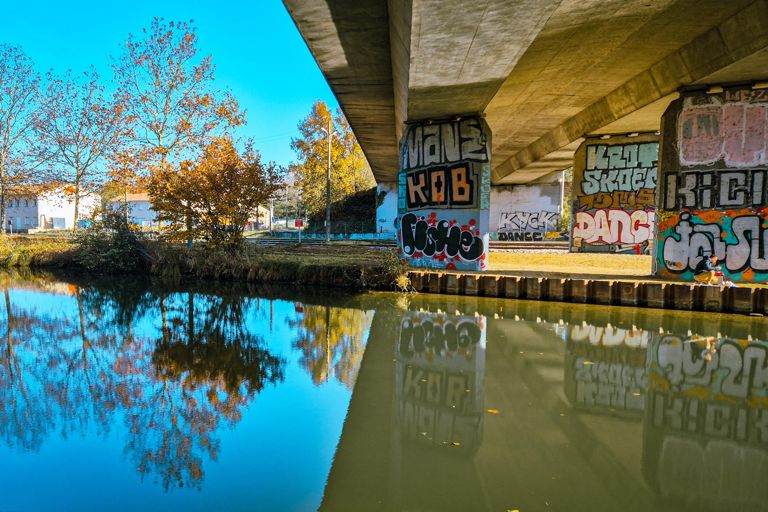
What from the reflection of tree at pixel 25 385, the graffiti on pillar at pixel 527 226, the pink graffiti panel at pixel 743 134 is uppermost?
the pink graffiti panel at pixel 743 134

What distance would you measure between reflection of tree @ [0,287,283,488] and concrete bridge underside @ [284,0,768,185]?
6.31 m

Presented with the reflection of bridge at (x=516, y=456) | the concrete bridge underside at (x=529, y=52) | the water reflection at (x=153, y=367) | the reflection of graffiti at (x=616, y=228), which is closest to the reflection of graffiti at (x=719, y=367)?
the reflection of bridge at (x=516, y=456)

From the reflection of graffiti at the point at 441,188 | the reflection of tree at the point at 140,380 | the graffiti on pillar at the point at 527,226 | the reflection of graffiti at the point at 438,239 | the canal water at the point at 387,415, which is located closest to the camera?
the canal water at the point at 387,415

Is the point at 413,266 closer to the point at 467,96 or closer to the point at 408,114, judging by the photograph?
the point at 408,114

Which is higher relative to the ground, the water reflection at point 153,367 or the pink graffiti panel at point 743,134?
the pink graffiti panel at point 743,134

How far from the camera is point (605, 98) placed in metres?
15.7

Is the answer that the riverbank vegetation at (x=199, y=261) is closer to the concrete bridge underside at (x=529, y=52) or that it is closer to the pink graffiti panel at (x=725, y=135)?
the concrete bridge underside at (x=529, y=52)

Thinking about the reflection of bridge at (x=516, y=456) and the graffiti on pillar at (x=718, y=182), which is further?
the graffiti on pillar at (x=718, y=182)

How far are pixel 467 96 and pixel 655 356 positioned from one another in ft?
26.3

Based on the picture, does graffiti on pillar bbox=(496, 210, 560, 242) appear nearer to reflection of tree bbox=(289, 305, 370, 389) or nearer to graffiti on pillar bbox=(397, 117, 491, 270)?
graffiti on pillar bbox=(397, 117, 491, 270)

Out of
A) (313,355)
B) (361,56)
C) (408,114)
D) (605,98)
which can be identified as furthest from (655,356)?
(605,98)

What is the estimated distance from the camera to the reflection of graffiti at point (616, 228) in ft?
68.3

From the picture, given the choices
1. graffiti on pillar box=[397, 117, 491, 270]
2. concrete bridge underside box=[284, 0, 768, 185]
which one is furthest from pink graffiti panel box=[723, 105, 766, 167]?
graffiti on pillar box=[397, 117, 491, 270]

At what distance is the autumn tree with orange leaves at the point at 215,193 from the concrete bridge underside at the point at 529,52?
504 cm
